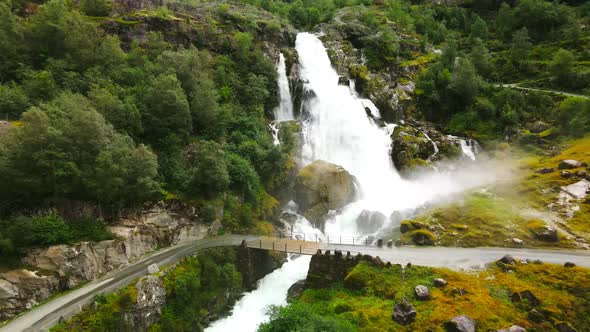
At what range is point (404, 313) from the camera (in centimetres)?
1961

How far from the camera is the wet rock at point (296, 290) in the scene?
1002 inches

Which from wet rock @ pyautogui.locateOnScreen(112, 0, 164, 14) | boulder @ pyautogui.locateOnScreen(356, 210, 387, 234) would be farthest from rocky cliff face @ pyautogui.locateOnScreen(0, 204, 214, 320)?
wet rock @ pyautogui.locateOnScreen(112, 0, 164, 14)

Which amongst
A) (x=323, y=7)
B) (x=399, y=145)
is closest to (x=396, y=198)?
(x=399, y=145)

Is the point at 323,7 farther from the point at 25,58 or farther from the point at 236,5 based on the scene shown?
the point at 25,58

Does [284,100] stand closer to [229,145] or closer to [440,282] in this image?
[229,145]

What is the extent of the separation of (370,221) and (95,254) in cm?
2501

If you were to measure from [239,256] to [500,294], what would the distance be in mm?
18696

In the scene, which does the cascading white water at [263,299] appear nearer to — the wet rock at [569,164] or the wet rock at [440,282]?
the wet rock at [440,282]

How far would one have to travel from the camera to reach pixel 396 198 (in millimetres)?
41375

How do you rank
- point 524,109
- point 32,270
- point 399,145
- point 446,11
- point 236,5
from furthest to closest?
point 446,11, point 236,5, point 524,109, point 399,145, point 32,270

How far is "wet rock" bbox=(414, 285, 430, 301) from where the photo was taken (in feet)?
68.1

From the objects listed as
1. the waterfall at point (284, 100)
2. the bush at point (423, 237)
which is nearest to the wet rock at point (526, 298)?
the bush at point (423, 237)

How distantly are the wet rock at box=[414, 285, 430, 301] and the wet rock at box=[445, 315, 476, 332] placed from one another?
231 centimetres

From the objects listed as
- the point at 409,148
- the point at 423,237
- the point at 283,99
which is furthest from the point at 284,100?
the point at 423,237
